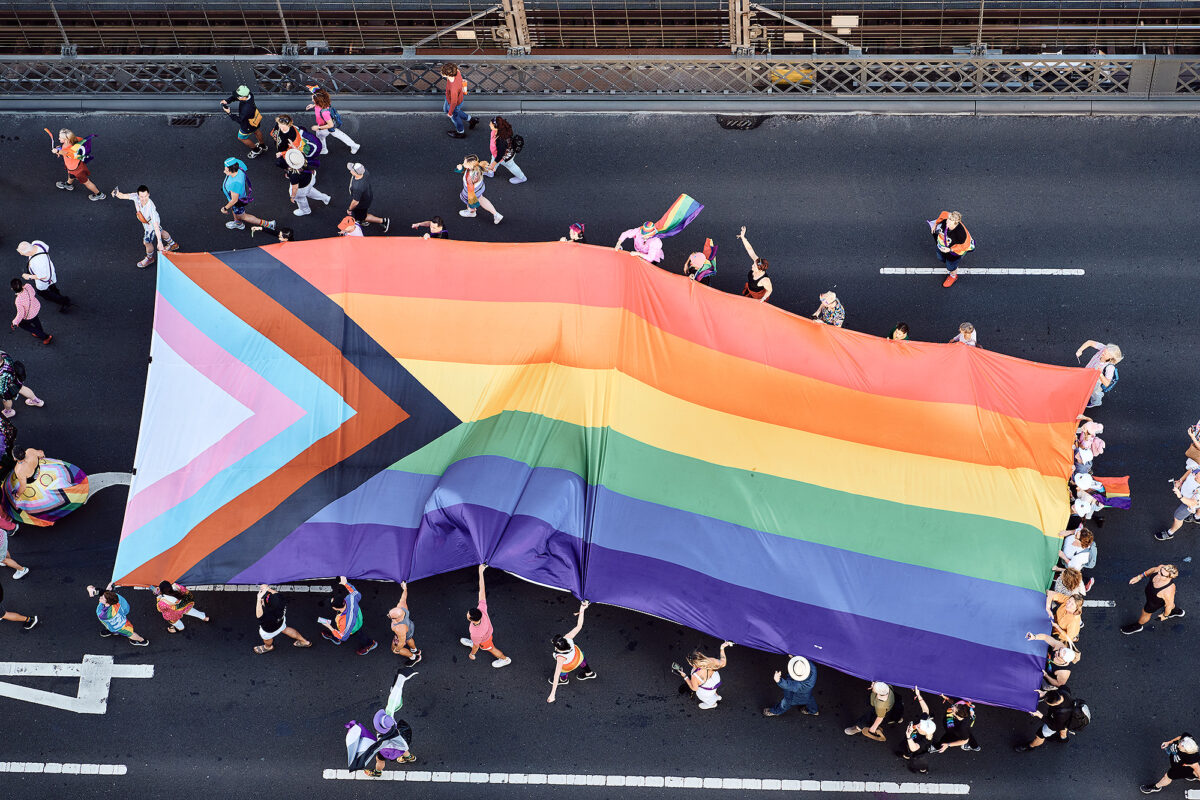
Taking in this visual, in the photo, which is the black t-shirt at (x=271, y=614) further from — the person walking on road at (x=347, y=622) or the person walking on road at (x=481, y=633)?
the person walking on road at (x=481, y=633)

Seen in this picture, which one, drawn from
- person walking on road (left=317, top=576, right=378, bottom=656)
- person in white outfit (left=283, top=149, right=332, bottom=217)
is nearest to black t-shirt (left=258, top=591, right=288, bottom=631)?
person walking on road (left=317, top=576, right=378, bottom=656)

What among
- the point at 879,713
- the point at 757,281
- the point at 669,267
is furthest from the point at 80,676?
the point at 757,281

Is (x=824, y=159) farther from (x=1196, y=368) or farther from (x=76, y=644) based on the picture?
(x=76, y=644)

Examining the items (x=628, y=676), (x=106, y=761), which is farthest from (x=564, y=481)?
(x=106, y=761)

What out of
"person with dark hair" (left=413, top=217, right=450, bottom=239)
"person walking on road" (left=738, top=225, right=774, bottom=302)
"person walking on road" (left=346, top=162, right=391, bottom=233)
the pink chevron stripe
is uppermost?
"person walking on road" (left=346, top=162, right=391, bottom=233)

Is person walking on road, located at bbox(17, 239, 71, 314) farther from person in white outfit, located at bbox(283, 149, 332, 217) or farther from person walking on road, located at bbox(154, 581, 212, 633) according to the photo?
person walking on road, located at bbox(154, 581, 212, 633)

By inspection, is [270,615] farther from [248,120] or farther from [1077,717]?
[1077,717]
